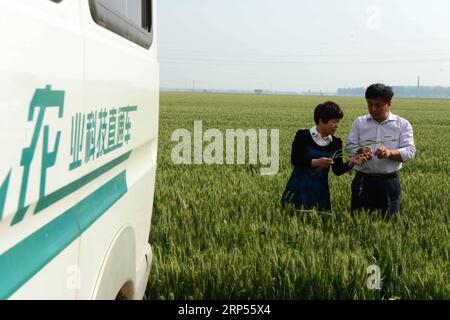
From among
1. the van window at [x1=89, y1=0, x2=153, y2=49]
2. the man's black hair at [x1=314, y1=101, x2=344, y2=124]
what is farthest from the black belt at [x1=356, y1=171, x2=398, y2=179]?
the van window at [x1=89, y1=0, x2=153, y2=49]

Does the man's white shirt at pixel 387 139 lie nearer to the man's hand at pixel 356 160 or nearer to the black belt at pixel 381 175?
the black belt at pixel 381 175

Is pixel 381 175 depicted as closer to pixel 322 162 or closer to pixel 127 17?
pixel 322 162

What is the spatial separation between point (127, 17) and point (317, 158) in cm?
288

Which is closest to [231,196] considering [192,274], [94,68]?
[192,274]

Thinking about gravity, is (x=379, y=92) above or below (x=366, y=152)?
above

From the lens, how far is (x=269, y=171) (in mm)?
10336

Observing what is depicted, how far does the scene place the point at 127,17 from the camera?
2441 millimetres

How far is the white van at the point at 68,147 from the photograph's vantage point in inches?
45.9

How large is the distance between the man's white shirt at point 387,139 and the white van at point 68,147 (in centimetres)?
303

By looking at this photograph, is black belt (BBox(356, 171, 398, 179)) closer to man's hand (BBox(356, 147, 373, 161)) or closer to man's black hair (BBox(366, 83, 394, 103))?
man's hand (BBox(356, 147, 373, 161))

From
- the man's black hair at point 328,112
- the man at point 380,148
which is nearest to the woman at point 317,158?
the man's black hair at point 328,112

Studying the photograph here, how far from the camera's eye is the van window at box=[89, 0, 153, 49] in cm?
185

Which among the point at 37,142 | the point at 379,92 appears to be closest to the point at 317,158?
the point at 379,92

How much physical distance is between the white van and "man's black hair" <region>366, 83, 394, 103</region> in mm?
2826
